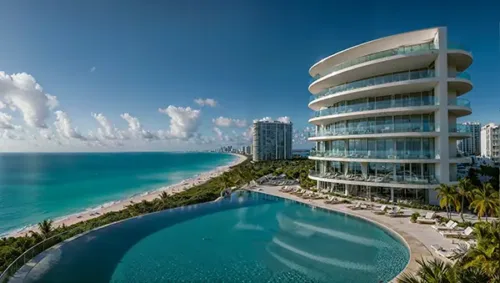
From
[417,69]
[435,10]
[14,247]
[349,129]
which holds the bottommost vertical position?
[14,247]

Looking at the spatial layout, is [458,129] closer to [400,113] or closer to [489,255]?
[400,113]

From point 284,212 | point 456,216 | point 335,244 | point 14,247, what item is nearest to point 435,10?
point 456,216

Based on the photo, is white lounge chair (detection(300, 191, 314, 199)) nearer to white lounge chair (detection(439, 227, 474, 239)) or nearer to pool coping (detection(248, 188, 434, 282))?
pool coping (detection(248, 188, 434, 282))

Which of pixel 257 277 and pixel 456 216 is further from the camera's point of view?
pixel 456 216

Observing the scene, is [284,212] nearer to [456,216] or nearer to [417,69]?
[456,216]

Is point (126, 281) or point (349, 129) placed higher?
point (349, 129)

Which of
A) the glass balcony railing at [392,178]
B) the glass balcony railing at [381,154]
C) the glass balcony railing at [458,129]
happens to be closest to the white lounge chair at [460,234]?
the glass balcony railing at [392,178]

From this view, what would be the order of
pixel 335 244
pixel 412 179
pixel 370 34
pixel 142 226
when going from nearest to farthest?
pixel 335 244 < pixel 142 226 < pixel 412 179 < pixel 370 34
